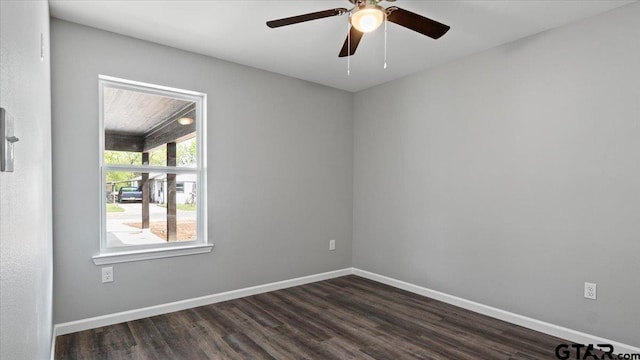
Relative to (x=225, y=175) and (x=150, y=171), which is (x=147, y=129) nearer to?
(x=150, y=171)

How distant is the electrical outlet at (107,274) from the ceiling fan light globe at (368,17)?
2.82 meters

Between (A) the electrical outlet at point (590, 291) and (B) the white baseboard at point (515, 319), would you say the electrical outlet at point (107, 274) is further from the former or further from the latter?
(A) the electrical outlet at point (590, 291)

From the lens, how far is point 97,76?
3.04 m

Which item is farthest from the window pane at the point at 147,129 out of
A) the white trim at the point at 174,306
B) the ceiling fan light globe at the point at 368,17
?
the ceiling fan light globe at the point at 368,17

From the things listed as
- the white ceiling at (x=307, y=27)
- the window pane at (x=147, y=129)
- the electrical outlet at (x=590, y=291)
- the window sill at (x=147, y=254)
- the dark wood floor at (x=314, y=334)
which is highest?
the white ceiling at (x=307, y=27)

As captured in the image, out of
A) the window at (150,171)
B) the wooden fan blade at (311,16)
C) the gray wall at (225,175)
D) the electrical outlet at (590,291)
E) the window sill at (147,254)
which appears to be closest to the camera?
the wooden fan blade at (311,16)

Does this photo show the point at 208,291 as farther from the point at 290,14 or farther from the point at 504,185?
the point at 504,185

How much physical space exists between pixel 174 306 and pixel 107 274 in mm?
686

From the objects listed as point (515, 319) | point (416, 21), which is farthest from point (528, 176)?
point (416, 21)

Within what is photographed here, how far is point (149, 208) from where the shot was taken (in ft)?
11.3

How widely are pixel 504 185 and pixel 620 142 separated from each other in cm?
91

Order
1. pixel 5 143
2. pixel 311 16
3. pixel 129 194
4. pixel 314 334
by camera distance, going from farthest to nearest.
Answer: pixel 129 194, pixel 314 334, pixel 311 16, pixel 5 143

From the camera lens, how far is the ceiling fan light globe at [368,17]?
2.08 m

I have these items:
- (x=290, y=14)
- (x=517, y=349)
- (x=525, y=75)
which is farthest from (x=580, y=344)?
(x=290, y=14)
